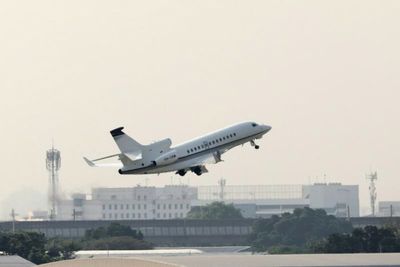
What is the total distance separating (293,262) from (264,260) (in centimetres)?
368

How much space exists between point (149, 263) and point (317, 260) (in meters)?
19.6

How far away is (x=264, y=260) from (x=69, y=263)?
21536 mm

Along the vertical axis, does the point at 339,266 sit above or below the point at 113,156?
below

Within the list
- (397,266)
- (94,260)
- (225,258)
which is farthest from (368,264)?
(94,260)

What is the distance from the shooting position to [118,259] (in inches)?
7766

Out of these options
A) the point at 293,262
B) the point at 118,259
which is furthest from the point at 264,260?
the point at 118,259

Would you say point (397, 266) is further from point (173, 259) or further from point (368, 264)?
point (173, 259)

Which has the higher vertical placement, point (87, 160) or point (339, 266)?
point (87, 160)

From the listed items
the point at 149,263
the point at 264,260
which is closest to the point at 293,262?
the point at 264,260

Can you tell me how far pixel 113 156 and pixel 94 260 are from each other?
1180cm

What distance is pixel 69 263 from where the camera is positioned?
19912 cm

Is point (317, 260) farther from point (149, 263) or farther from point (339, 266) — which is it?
point (149, 263)

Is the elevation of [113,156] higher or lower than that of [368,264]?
higher

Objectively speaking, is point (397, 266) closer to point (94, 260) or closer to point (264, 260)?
point (264, 260)
